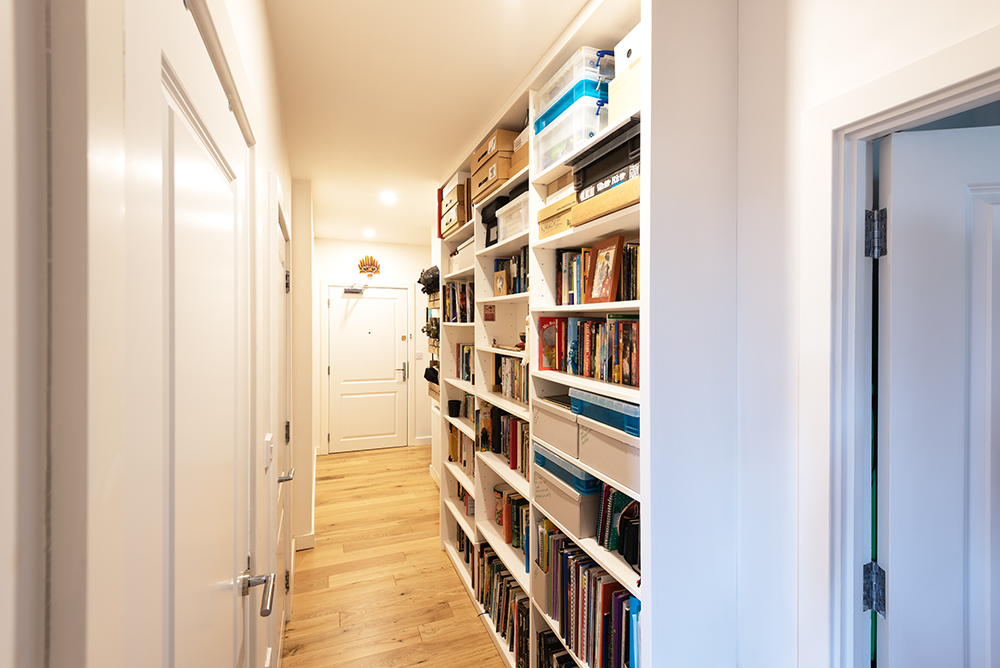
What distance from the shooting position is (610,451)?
Result: 130 cm

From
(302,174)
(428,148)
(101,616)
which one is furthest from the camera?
(302,174)

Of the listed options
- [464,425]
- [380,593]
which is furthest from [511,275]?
[380,593]

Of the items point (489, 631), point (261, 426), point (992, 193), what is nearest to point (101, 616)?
point (261, 426)

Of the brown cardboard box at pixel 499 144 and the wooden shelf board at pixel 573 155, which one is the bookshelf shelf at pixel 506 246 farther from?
the brown cardboard box at pixel 499 144

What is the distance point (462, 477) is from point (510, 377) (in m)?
0.90

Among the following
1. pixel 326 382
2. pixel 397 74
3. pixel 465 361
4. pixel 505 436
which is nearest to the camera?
pixel 397 74

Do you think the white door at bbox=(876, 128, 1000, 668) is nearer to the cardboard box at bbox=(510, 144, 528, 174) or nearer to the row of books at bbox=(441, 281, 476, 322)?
the cardboard box at bbox=(510, 144, 528, 174)

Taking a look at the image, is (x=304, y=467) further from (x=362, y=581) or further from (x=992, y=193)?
(x=992, y=193)

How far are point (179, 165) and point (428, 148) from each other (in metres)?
2.24

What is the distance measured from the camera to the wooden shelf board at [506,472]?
200 cm

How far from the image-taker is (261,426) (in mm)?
1211

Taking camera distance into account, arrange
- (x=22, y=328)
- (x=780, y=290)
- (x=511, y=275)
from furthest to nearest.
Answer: (x=511, y=275), (x=780, y=290), (x=22, y=328)

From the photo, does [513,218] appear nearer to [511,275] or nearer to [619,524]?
[511,275]

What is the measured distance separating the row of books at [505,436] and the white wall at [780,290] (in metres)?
0.97
